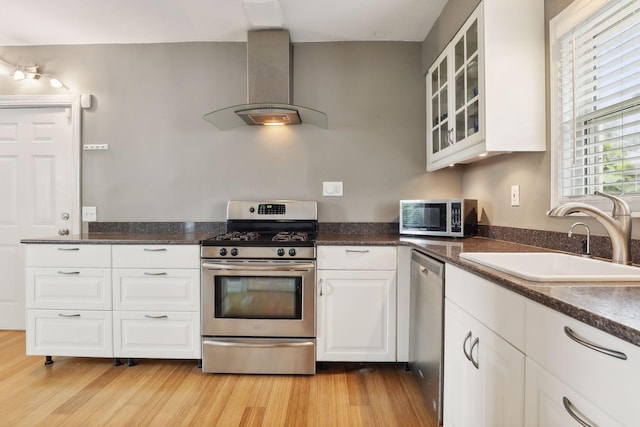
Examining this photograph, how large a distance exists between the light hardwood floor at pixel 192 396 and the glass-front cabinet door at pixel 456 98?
4.89 feet

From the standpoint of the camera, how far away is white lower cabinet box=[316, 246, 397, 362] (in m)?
2.08

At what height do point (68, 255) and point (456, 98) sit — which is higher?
point (456, 98)

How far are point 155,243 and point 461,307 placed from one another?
1827 millimetres

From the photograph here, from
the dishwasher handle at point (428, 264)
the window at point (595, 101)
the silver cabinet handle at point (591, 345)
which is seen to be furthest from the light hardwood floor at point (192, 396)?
the window at point (595, 101)

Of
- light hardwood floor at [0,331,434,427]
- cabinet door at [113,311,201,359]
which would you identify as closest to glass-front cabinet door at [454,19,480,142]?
light hardwood floor at [0,331,434,427]

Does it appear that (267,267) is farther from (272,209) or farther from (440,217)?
(440,217)

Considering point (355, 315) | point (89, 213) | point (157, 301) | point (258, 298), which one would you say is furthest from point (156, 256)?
point (355, 315)

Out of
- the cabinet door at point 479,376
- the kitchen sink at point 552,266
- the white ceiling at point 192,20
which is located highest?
the white ceiling at point 192,20

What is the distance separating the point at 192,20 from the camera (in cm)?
237

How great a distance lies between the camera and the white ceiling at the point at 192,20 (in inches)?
86.1

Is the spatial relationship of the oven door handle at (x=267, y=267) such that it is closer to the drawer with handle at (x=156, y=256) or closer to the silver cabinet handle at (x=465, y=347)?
the drawer with handle at (x=156, y=256)

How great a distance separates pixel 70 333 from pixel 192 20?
91.6 inches

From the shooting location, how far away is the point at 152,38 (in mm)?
2629

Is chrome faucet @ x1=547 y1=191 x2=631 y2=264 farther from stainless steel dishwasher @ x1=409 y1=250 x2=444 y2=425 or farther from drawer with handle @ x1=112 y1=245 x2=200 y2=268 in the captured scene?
drawer with handle @ x1=112 y1=245 x2=200 y2=268
